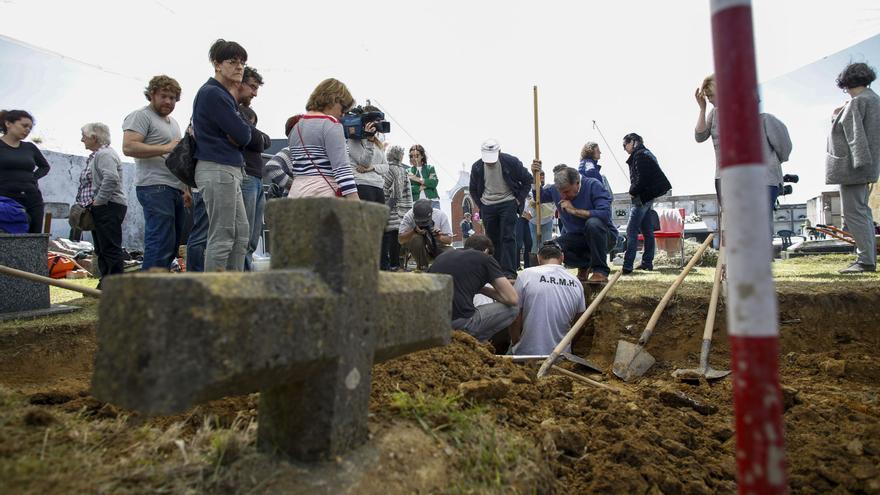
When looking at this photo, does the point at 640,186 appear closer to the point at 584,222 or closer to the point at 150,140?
the point at 584,222

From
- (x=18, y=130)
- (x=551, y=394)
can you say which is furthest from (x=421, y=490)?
(x=18, y=130)

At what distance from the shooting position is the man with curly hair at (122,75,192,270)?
4.06 meters

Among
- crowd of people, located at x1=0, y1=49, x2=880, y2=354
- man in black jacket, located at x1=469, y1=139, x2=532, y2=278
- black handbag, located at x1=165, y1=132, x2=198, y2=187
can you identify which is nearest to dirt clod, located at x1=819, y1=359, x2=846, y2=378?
crowd of people, located at x1=0, y1=49, x2=880, y2=354

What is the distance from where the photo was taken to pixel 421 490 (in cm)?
152

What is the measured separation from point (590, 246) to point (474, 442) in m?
4.58

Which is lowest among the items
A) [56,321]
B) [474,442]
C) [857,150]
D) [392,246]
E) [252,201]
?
[474,442]

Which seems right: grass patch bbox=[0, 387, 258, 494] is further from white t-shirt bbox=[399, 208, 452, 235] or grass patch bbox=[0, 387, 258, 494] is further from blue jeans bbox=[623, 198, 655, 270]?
blue jeans bbox=[623, 198, 655, 270]

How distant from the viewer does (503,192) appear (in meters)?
6.20

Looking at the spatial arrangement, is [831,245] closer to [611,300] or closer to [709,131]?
[709,131]

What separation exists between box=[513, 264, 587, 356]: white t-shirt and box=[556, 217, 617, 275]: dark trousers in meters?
1.21

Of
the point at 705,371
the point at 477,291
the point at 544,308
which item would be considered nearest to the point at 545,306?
the point at 544,308

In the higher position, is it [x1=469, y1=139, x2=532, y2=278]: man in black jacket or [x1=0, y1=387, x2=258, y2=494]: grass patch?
[x1=469, y1=139, x2=532, y2=278]: man in black jacket

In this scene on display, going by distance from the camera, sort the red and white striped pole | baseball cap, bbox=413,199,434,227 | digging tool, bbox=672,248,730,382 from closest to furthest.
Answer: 1. the red and white striped pole
2. digging tool, bbox=672,248,730,382
3. baseball cap, bbox=413,199,434,227

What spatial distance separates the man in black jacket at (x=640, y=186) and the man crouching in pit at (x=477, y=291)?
2.85 meters
